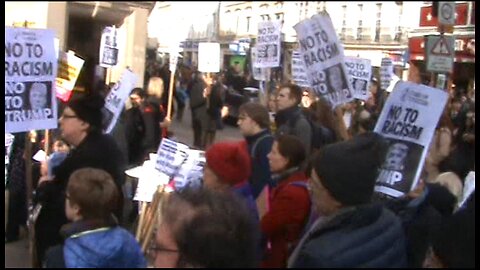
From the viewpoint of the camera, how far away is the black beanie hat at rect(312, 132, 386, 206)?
2.56 meters

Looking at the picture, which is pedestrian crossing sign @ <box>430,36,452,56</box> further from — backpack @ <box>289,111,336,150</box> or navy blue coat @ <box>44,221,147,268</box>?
navy blue coat @ <box>44,221,147,268</box>

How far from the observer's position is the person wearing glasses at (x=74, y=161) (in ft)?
13.5

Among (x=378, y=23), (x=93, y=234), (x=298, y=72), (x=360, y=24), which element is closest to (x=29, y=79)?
(x=93, y=234)

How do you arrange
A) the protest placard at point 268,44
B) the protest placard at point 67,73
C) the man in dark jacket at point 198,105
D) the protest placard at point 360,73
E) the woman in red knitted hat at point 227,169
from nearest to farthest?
the woman in red knitted hat at point 227,169 → the protest placard at point 67,73 → the protest placard at point 360,73 → the protest placard at point 268,44 → the man in dark jacket at point 198,105

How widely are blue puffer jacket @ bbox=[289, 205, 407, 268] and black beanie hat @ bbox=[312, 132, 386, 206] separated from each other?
0.28ft

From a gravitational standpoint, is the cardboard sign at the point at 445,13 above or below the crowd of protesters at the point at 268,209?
above

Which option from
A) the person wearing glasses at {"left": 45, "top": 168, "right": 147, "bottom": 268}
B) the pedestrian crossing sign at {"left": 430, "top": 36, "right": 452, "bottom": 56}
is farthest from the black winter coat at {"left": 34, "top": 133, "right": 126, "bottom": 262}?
the pedestrian crossing sign at {"left": 430, "top": 36, "right": 452, "bottom": 56}

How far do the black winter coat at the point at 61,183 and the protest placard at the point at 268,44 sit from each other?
4.88 m

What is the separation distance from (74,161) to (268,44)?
5.26m

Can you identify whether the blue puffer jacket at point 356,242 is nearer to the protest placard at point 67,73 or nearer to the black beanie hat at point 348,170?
the black beanie hat at point 348,170

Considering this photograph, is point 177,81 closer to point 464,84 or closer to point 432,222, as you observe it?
point 464,84

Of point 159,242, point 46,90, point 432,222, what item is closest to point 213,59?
point 46,90

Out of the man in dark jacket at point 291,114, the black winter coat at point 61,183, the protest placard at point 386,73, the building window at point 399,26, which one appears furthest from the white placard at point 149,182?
the building window at point 399,26

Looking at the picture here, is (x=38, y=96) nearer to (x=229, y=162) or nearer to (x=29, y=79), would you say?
(x=29, y=79)
